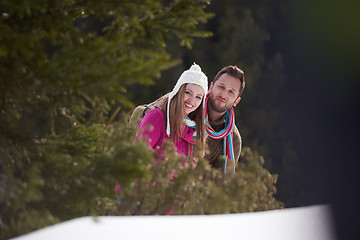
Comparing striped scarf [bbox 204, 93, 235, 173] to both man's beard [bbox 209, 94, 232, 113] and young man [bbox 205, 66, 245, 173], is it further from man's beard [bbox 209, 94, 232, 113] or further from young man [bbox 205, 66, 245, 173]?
man's beard [bbox 209, 94, 232, 113]

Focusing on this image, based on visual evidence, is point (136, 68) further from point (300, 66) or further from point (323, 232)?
point (300, 66)

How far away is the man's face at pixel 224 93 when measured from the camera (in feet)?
13.7

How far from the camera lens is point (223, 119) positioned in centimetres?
412

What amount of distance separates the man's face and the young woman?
62cm

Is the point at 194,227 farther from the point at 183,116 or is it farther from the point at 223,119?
the point at 223,119

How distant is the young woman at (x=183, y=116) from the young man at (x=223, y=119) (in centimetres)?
36

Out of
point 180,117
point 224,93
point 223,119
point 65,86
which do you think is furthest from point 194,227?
point 224,93

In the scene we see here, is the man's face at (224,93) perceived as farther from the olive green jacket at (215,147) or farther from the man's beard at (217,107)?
the olive green jacket at (215,147)

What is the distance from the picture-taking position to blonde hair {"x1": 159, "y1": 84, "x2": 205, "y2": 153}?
3.34 meters

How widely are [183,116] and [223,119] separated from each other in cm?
86

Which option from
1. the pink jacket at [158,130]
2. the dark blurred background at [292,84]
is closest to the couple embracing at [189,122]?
the pink jacket at [158,130]

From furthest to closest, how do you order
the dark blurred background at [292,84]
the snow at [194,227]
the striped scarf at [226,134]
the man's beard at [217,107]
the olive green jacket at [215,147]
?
the dark blurred background at [292,84], the man's beard at [217,107], the olive green jacket at [215,147], the striped scarf at [226,134], the snow at [194,227]

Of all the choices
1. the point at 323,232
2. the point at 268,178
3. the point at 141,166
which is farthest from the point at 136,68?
the point at 268,178

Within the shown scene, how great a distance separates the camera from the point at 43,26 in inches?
79.0
